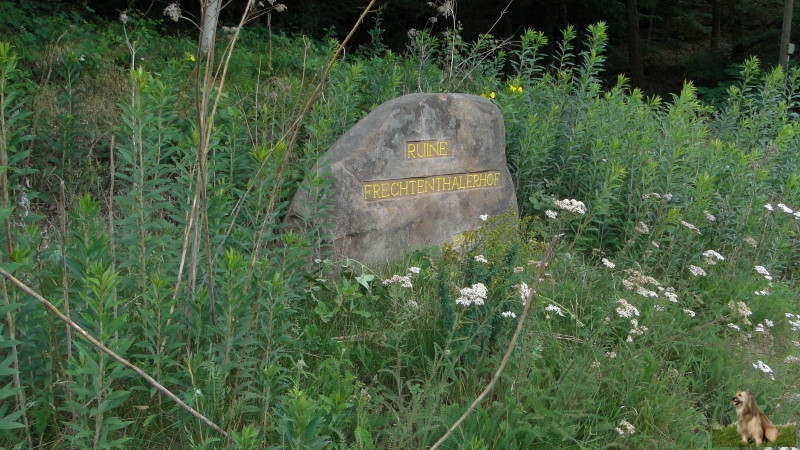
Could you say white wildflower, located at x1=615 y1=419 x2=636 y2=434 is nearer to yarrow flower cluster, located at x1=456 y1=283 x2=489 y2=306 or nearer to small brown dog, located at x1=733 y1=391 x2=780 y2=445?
small brown dog, located at x1=733 y1=391 x2=780 y2=445

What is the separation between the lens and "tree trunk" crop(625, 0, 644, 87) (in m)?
15.4

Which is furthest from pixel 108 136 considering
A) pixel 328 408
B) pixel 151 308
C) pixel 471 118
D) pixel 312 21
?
pixel 312 21

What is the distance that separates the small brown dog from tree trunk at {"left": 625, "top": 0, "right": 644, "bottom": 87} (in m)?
13.8

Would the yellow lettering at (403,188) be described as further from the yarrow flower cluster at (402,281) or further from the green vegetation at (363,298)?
the yarrow flower cluster at (402,281)

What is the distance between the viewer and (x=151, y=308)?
290 cm

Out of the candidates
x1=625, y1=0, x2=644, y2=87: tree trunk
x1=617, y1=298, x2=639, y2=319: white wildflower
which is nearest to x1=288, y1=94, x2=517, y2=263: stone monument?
x1=617, y1=298, x2=639, y2=319: white wildflower

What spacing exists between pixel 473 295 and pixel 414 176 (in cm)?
219

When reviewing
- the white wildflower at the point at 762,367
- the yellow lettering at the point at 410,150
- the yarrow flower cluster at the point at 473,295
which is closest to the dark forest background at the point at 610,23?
the yellow lettering at the point at 410,150

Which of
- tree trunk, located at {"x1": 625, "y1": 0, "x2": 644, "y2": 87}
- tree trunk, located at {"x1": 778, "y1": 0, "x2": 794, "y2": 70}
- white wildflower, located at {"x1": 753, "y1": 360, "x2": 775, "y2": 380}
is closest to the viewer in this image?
white wildflower, located at {"x1": 753, "y1": 360, "x2": 775, "y2": 380}

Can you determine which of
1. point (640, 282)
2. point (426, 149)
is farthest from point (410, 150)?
point (640, 282)

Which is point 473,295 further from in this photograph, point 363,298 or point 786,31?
point 786,31

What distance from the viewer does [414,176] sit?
214 inches

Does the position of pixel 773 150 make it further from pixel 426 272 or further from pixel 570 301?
pixel 426 272

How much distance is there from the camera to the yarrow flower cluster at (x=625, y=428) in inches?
126
